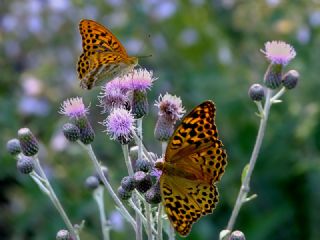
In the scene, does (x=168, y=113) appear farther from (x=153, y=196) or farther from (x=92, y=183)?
(x=92, y=183)

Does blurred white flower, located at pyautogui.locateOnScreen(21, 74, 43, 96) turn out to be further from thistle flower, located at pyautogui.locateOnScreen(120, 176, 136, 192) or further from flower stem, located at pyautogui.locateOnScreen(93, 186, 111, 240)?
thistle flower, located at pyautogui.locateOnScreen(120, 176, 136, 192)

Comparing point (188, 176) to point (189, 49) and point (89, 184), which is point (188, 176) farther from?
point (189, 49)

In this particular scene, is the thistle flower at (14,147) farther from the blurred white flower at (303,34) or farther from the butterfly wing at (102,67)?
the blurred white flower at (303,34)

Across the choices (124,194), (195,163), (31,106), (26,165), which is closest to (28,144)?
(26,165)

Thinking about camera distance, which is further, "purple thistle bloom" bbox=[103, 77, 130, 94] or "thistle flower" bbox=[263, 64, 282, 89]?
"thistle flower" bbox=[263, 64, 282, 89]

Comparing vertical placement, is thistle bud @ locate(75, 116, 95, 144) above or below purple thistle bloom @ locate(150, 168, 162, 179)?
above

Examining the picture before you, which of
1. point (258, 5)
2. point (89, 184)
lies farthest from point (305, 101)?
point (89, 184)

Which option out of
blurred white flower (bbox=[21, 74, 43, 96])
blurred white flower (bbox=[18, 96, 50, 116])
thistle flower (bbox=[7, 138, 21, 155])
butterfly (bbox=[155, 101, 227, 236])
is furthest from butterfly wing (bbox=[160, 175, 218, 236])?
blurred white flower (bbox=[21, 74, 43, 96])

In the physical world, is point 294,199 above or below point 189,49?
below
